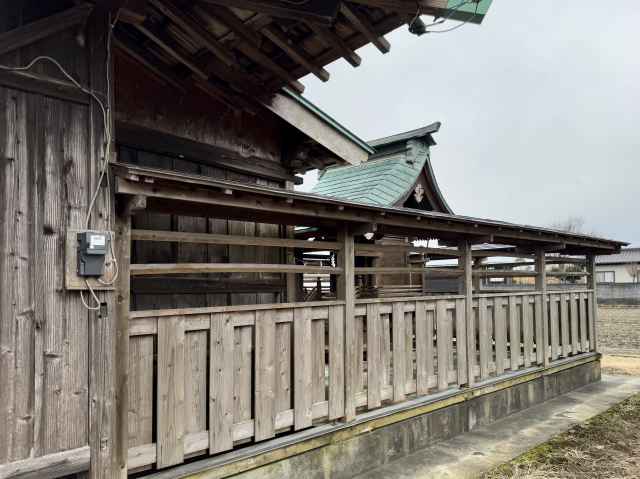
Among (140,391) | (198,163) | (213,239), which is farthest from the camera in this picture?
(198,163)

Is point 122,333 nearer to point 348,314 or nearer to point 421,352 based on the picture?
point 348,314

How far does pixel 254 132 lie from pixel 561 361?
6.77 meters

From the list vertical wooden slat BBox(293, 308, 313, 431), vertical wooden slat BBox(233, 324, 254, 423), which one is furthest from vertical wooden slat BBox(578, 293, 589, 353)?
vertical wooden slat BBox(233, 324, 254, 423)

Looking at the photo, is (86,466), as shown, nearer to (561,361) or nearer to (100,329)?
(100,329)

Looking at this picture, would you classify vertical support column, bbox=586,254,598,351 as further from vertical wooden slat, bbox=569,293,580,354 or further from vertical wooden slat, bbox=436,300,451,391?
vertical wooden slat, bbox=436,300,451,391

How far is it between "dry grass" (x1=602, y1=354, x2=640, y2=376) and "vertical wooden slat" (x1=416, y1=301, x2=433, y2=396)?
288 inches

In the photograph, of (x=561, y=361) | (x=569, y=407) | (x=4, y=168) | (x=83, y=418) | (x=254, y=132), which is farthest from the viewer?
(x=561, y=361)

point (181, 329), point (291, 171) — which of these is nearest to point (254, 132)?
point (291, 171)

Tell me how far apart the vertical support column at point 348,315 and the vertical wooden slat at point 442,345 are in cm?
156

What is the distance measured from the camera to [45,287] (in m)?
3.05

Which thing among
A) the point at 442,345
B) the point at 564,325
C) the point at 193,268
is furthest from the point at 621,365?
the point at 193,268

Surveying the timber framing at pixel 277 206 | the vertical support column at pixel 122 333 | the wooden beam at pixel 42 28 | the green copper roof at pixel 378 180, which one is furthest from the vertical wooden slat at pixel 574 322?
the wooden beam at pixel 42 28

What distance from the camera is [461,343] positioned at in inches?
255

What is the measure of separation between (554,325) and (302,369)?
584 cm
